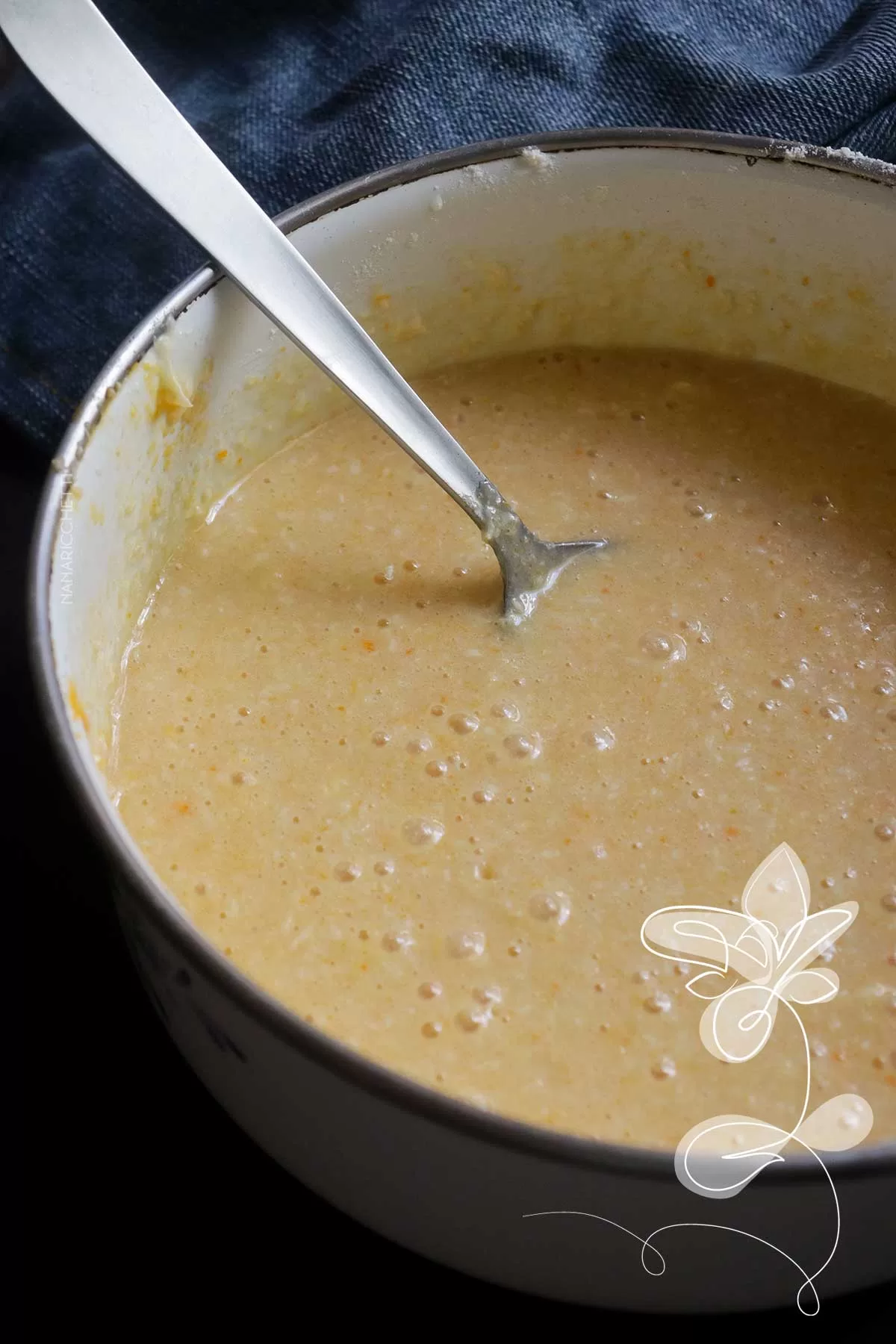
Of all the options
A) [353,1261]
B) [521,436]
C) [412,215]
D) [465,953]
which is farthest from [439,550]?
[353,1261]

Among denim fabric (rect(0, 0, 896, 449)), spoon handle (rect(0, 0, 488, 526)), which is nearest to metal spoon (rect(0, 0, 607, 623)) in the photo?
spoon handle (rect(0, 0, 488, 526))

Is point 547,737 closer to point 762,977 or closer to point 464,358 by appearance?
point 762,977

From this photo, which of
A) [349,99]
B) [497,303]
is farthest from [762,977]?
[349,99]

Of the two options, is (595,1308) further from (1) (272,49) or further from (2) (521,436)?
(1) (272,49)

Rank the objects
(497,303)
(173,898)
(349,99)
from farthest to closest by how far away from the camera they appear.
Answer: (349,99) → (497,303) → (173,898)

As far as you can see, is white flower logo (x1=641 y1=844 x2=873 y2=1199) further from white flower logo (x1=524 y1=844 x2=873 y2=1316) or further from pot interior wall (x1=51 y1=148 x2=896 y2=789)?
pot interior wall (x1=51 y1=148 x2=896 y2=789)

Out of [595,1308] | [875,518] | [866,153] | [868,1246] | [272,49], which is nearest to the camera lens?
[868,1246]

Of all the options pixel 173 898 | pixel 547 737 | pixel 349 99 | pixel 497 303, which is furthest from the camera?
pixel 349 99

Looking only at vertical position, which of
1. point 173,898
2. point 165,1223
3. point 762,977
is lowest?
point 762,977
